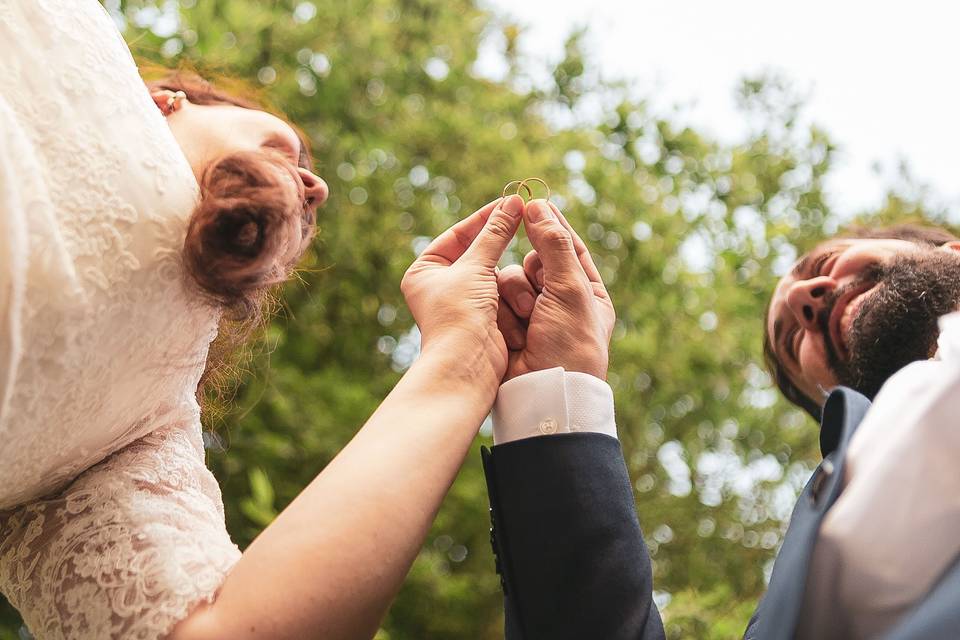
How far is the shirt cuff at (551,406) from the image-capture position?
1433mm

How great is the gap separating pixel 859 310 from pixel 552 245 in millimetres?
893

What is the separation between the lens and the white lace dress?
0.98 metres

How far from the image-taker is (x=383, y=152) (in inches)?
126

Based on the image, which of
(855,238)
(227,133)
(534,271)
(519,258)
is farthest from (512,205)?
(519,258)

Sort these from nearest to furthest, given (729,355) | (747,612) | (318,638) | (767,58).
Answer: (318,638) → (747,612) → (729,355) → (767,58)

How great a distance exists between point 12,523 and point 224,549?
0.32 meters

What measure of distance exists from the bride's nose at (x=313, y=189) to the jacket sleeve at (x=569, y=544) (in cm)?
53

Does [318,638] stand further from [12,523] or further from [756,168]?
[756,168]

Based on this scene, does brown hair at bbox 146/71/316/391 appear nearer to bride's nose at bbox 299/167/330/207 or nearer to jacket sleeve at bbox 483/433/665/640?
bride's nose at bbox 299/167/330/207

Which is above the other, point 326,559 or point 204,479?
point 326,559

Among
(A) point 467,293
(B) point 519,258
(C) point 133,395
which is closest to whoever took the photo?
(C) point 133,395

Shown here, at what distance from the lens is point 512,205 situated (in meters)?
1.60

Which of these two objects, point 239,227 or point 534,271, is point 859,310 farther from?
point 239,227

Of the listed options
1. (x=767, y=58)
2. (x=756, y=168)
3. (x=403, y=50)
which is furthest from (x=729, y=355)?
(x=403, y=50)
